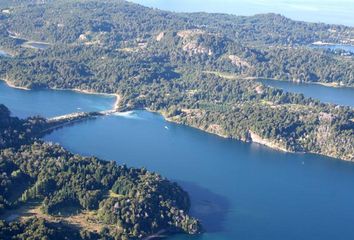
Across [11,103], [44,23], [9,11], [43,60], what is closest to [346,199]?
[11,103]

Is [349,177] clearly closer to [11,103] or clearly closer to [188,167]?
[188,167]

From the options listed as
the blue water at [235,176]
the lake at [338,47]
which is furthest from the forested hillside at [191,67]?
the blue water at [235,176]

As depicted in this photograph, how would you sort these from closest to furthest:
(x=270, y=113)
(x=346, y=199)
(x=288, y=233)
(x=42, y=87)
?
(x=288, y=233), (x=346, y=199), (x=270, y=113), (x=42, y=87)

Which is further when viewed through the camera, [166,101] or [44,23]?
[44,23]

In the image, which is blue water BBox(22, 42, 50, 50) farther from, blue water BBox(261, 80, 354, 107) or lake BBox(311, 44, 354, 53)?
lake BBox(311, 44, 354, 53)

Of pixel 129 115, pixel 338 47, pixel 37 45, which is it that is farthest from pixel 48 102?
pixel 338 47

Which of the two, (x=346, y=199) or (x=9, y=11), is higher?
(x=9, y=11)

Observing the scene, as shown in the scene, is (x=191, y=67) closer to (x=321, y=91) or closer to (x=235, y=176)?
(x=321, y=91)
